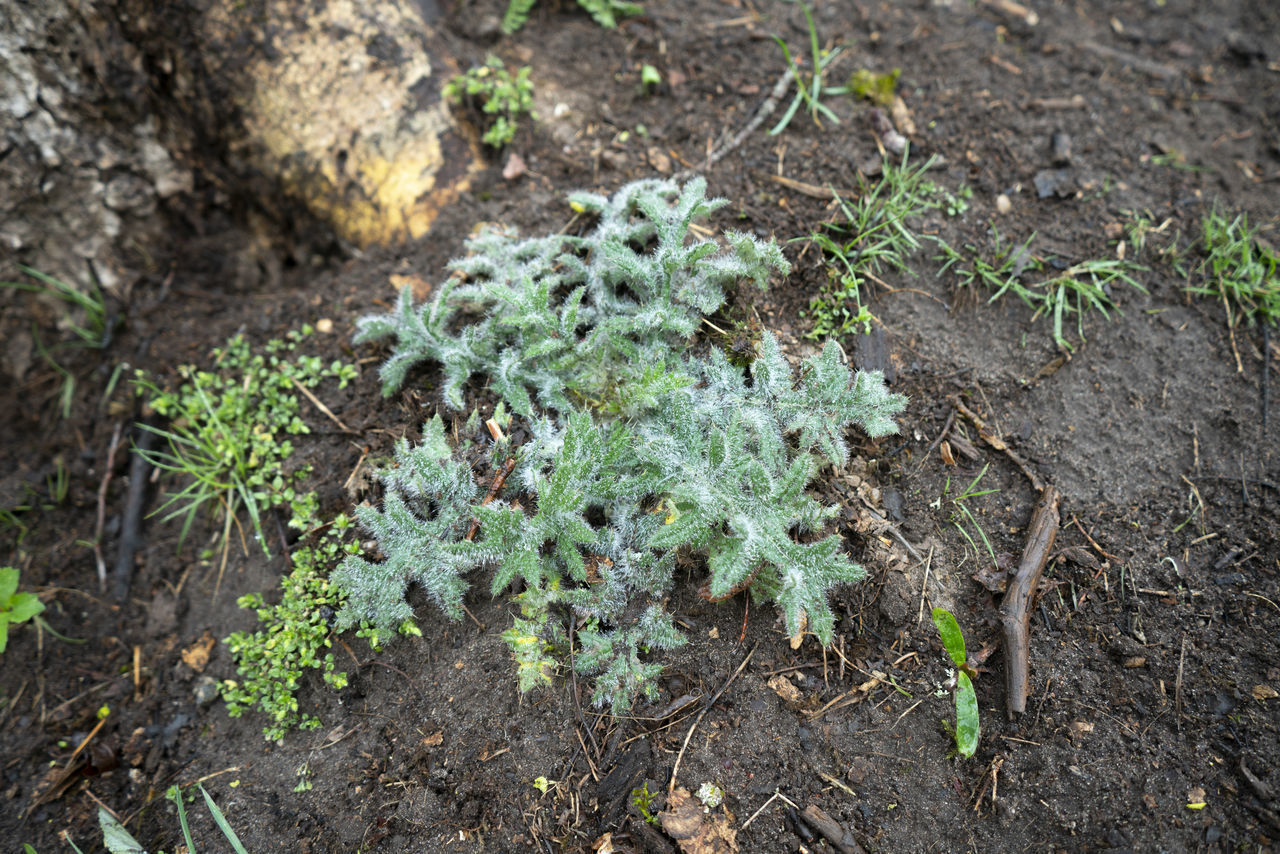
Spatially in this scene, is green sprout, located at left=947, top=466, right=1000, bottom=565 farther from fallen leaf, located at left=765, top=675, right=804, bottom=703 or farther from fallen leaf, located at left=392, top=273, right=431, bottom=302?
fallen leaf, located at left=392, top=273, right=431, bottom=302

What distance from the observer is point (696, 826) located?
2035mm

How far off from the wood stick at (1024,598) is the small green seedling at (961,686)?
12cm

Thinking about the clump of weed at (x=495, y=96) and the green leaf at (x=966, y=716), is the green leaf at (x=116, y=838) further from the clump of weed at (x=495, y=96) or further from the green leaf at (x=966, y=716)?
the clump of weed at (x=495, y=96)

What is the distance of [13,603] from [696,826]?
272 cm

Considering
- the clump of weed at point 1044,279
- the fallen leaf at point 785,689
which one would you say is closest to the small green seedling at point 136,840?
the fallen leaf at point 785,689

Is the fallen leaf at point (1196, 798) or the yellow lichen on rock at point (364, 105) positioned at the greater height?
the yellow lichen on rock at point (364, 105)

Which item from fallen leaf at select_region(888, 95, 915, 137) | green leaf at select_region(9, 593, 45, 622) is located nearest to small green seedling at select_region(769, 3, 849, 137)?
fallen leaf at select_region(888, 95, 915, 137)

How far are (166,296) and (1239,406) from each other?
4.93 m

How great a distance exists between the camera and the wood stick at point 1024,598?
2.19 meters

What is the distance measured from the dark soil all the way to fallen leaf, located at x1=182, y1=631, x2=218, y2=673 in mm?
32

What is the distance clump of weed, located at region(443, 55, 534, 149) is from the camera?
10.6 feet

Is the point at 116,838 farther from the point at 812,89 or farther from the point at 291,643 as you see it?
the point at 812,89

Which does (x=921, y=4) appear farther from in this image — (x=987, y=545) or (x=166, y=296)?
(x=166, y=296)

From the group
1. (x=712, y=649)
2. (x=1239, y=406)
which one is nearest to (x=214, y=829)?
(x=712, y=649)
